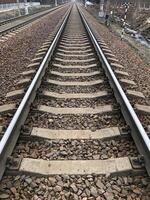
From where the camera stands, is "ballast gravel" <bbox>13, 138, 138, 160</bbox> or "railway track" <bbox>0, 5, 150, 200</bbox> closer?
"railway track" <bbox>0, 5, 150, 200</bbox>

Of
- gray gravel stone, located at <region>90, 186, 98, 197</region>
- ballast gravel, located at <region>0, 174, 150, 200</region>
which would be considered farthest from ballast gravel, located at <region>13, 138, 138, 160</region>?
gray gravel stone, located at <region>90, 186, 98, 197</region>

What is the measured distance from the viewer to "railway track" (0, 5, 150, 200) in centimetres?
366

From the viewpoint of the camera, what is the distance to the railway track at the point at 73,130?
366 centimetres

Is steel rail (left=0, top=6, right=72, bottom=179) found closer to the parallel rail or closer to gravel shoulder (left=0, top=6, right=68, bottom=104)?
the parallel rail

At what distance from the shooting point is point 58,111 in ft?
17.1

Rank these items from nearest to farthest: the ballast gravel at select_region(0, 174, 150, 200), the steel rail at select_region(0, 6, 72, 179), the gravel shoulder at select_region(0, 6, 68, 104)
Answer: the ballast gravel at select_region(0, 174, 150, 200) → the steel rail at select_region(0, 6, 72, 179) → the gravel shoulder at select_region(0, 6, 68, 104)

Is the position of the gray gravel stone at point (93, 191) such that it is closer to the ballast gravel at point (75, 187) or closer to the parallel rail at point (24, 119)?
the ballast gravel at point (75, 187)

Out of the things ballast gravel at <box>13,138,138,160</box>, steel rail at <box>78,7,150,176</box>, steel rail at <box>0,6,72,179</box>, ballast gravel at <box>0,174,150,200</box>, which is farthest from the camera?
ballast gravel at <box>13,138,138,160</box>

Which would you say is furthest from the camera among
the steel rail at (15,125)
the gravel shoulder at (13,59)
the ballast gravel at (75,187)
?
the gravel shoulder at (13,59)

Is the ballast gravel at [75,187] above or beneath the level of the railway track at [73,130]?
beneath

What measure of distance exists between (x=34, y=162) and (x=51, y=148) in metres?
0.43

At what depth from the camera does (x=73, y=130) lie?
14.9ft

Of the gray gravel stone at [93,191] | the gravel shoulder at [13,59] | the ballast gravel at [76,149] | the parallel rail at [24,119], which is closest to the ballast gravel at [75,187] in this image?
the gray gravel stone at [93,191]

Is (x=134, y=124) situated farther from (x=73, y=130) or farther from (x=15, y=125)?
(x=15, y=125)
